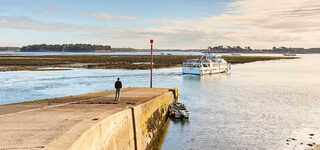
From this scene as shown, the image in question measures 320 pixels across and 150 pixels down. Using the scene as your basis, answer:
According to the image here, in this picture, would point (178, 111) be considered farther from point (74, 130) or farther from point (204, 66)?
point (204, 66)

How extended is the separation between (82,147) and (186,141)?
12.3 meters

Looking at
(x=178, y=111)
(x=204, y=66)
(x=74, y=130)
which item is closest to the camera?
(x=74, y=130)

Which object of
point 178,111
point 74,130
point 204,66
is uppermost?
point 74,130

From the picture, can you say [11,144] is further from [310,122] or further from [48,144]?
[310,122]

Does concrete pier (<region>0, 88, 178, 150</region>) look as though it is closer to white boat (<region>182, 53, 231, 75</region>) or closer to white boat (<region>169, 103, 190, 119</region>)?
white boat (<region>169, 103, 190, 119</region>)

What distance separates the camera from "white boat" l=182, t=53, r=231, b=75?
3204 inches

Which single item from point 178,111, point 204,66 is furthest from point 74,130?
point 204,66

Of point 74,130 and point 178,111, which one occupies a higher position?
point 74,130

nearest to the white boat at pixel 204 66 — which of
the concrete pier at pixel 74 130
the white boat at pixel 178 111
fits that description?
the white boat at pixel 178 111

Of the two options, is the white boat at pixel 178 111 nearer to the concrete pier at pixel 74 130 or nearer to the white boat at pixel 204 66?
the concrete pier at pixel 74 130

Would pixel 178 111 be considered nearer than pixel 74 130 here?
No

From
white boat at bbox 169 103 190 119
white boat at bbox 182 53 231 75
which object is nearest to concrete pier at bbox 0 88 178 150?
white boat at bbox 169 103 190 119

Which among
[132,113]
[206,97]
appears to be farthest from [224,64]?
[132,113]

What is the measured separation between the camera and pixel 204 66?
286 feet
